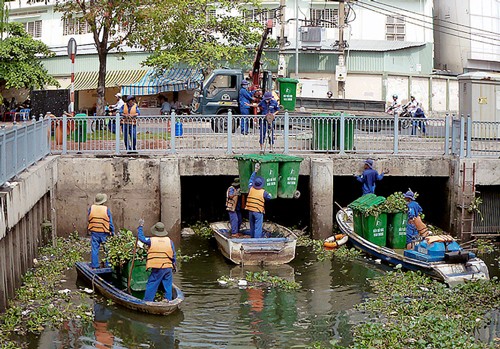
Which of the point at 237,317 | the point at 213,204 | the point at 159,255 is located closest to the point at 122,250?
the point at 159,255

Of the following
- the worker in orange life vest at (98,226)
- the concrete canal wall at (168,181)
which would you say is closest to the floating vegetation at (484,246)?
the concrete canal wall at (168,181)

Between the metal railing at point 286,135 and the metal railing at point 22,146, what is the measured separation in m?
1.10

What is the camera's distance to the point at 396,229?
68.6ft

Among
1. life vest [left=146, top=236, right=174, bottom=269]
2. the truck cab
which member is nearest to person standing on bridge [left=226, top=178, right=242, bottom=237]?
life vest [left=146, top=236, right=174, bottom=269]

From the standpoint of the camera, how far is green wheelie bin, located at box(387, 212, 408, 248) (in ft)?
68.2

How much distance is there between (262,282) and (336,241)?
3858 millimetres

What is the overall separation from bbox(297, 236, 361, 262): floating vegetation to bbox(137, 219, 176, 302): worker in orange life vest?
6.16 m

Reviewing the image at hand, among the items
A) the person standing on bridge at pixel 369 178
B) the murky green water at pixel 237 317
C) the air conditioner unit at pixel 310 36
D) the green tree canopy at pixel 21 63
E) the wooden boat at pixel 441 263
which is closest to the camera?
the murky green water at pixel 237 317

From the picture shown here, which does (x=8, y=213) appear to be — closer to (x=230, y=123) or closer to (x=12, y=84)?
(x=230, y=123)

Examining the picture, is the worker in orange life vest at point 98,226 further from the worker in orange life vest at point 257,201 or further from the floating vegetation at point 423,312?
the floating vegetation at point 423,312

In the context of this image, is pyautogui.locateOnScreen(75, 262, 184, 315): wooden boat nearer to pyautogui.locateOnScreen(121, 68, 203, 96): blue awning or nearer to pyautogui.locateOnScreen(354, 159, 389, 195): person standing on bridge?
pyautogui.locateOnScreen(354, 159, 389, 195): person standing on bridge

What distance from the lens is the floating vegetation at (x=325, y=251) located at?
21516mm

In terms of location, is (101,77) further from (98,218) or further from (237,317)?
(237,317)

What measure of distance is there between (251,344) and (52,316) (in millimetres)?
3439
